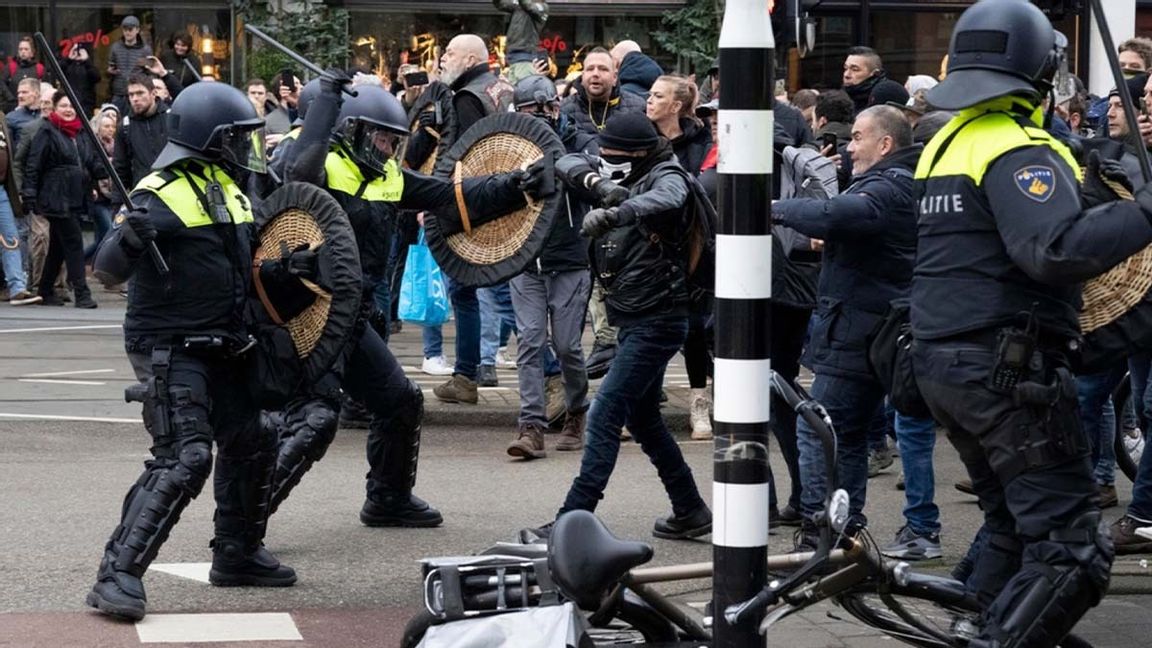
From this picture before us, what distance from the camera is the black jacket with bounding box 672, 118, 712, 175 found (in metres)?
9.20

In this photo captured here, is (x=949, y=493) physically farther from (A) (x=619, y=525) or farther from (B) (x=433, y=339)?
(B) (x=433, y=339)

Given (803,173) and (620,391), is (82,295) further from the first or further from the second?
(620,391)

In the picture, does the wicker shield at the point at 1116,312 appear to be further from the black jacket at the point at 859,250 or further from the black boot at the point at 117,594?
the black boot at the point at 117,594

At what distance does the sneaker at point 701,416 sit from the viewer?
10.7 metres

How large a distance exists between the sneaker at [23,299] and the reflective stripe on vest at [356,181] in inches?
365

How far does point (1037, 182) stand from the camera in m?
4.97

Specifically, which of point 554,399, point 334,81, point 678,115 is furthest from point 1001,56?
point 554,399

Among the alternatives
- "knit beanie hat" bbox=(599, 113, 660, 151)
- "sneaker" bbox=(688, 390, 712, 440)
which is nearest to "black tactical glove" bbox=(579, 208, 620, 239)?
"knit beanie hat" bbox=(599, 113, 660, 151)

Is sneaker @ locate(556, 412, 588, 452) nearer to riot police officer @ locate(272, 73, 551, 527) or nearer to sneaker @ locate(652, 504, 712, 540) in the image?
riot police officer @ locate(272, 73, 551, 527)

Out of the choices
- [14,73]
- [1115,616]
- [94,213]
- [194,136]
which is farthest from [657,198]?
[14,73]

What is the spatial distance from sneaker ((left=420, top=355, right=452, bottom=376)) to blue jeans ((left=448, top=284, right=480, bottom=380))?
3.53ft

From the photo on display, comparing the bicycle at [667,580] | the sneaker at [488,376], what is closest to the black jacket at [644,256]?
the bicycle at [667,580]

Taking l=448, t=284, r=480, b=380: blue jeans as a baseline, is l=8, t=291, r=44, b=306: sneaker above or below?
below

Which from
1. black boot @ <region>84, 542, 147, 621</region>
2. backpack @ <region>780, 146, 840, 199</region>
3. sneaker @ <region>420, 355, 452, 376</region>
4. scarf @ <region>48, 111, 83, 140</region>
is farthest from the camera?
scarf @ <region>48, 111, 83, 140</region>
